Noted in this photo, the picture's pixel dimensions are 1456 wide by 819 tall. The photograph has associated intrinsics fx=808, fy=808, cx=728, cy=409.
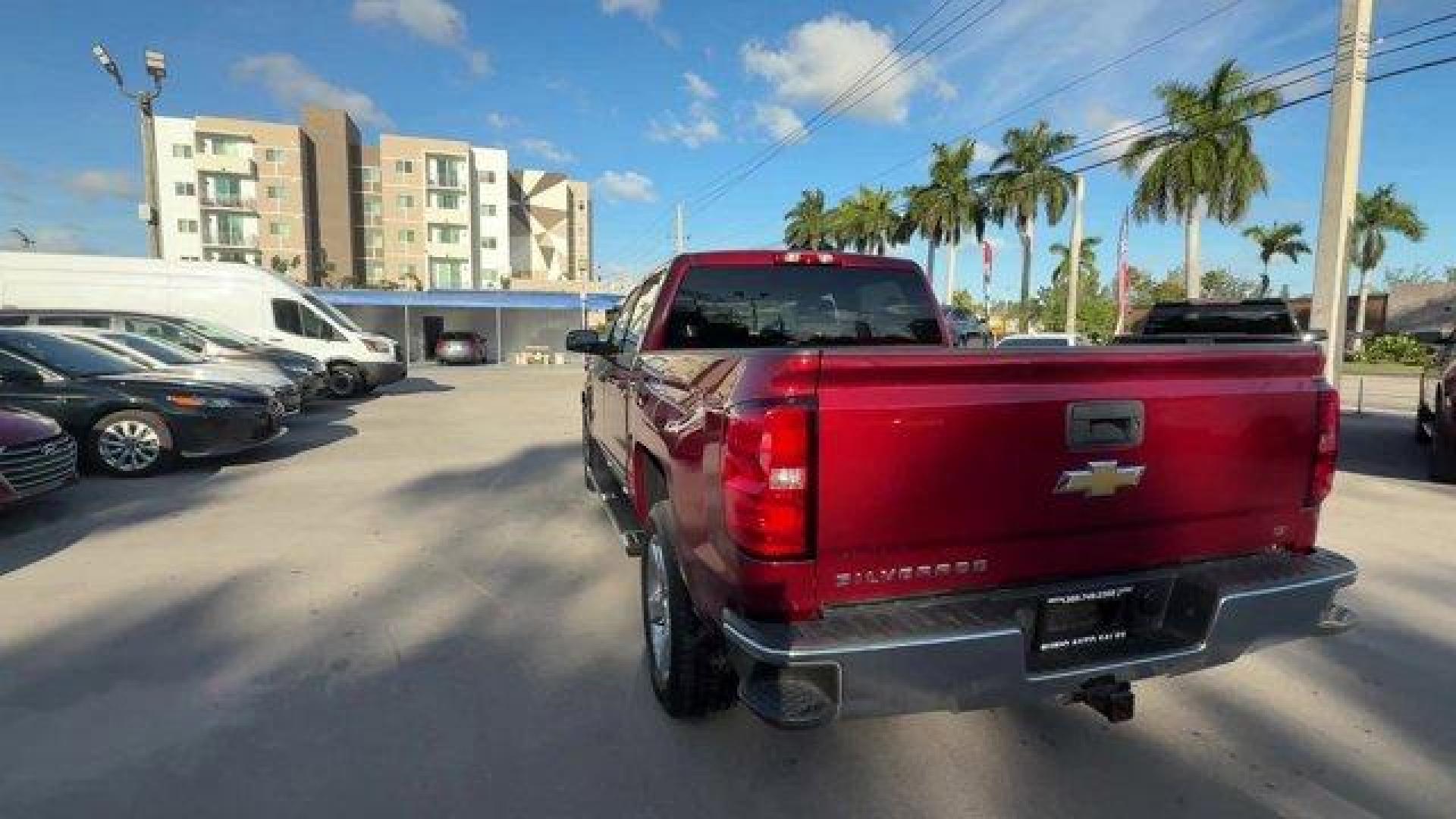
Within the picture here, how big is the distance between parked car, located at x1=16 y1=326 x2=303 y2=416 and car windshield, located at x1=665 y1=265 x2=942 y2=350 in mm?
7092

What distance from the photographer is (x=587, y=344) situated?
18.1 feet

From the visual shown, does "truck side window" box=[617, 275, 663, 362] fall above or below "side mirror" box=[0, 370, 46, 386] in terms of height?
above

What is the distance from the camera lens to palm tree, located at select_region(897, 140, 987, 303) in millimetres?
50312

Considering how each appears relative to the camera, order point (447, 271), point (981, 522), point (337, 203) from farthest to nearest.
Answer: point (447, 271), point (337, 203), point (981, 522)

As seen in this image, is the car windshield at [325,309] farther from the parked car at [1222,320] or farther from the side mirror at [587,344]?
the parked car at [1222,320]

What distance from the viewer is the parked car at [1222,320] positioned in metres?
10.8

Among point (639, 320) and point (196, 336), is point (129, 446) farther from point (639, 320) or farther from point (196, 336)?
point (639, 320)

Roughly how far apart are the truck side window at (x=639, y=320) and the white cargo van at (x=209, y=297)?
13.3 meters

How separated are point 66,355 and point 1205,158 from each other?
39.3m

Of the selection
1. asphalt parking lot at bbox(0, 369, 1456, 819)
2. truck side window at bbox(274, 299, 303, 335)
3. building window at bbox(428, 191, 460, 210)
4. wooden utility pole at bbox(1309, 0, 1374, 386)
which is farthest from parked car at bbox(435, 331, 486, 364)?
building window at bbox(428, 191, 460, 210)

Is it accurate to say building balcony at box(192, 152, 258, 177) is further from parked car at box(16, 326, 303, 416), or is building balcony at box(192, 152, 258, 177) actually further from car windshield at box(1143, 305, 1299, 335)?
car windshield at box(1143, 305, 1299, 335)

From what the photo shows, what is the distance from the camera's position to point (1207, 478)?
279 cm

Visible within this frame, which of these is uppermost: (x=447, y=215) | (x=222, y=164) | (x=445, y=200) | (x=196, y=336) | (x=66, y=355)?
(x=222, y=164)

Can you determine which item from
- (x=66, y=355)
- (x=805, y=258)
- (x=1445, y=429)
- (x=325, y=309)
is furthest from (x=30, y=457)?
(x=1445, y=429)
